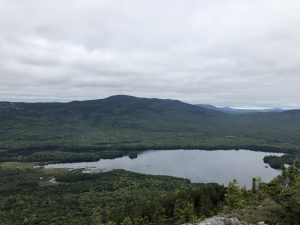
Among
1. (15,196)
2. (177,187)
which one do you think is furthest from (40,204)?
(177,187)

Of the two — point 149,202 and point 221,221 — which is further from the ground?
point 221,221

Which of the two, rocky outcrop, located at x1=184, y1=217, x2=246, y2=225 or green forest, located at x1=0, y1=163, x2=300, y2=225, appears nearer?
rocky outcrop, located at x1=184, y1=217, x2=246, y2=225

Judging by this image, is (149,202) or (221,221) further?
(149,202)

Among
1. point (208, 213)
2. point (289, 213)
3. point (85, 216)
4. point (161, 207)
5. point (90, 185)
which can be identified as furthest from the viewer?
point (90, 185)

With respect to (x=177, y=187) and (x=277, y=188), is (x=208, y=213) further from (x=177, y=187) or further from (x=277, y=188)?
(x=177, y=187)

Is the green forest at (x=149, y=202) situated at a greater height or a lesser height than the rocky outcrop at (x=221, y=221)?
lesser

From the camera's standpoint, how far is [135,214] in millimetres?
99375

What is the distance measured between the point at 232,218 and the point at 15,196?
15534cm

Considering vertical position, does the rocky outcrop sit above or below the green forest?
above

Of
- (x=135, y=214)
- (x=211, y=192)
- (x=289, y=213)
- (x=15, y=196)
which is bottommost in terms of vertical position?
(x=15, y=196)

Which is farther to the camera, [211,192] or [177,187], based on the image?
[177,187]

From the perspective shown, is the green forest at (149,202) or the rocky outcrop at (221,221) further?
the green forest at (149,202)

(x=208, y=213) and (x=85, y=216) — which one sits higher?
(x=208, y=213)

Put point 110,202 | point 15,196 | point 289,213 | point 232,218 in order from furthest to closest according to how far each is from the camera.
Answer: point 15,196
point 110,202
point 289,213
point 232,218
